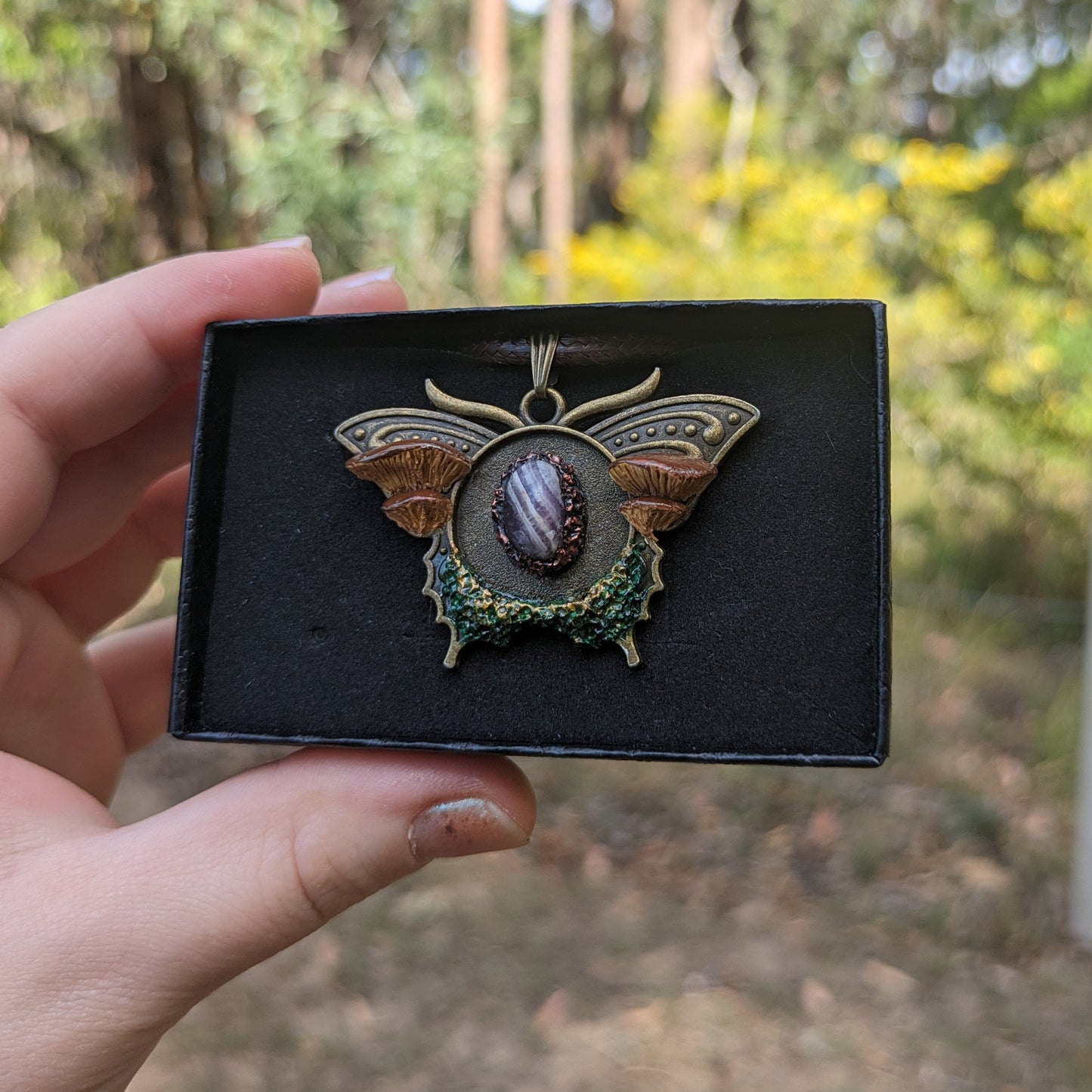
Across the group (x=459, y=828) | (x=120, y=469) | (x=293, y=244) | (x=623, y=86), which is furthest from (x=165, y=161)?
(x=623, y=86)

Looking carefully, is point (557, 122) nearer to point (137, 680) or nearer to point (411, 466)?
point (137, 680)

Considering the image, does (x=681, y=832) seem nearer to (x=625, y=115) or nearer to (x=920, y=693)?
(x=920, y=693)

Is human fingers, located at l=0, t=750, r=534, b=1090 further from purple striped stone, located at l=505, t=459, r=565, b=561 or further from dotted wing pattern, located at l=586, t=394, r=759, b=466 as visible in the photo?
dotted wing pattern, located at l=586, t=394, r=759, b=466

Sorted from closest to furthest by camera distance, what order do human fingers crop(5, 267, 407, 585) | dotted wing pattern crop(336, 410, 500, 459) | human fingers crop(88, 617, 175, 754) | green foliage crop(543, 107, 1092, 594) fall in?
dotted wing pattern crop(336, 410, 500, 459)
human fingers crop(5, 267, 407, 585)
human fingers crop(88, 617, 175, 754)
green foliage crop(543, 107, 1092, 594)

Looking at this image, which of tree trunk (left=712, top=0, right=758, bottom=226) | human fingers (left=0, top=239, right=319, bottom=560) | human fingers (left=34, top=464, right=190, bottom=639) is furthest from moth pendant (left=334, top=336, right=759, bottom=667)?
tree trunk (left=712, top=0, right=758, bottom=226)

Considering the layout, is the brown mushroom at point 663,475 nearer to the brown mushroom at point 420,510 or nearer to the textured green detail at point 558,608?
the textured green detail at point 558,608
